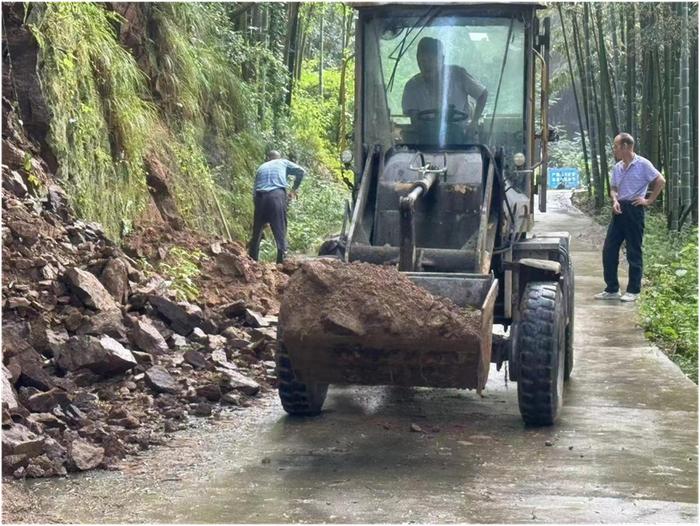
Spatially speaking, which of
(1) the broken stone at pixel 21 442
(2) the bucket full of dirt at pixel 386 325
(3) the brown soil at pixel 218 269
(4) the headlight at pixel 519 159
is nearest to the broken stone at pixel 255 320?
(3) the brown soil at pixel 218 269

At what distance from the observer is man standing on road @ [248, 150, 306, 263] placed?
1441 centimetres

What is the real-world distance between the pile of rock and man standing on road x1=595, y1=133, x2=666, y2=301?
4.09m

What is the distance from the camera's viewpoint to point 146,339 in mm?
8367

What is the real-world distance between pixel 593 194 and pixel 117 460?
2231cm

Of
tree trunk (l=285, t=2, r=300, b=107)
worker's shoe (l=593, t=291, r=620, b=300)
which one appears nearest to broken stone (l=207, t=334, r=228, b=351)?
worker's shoe (l=593, t=291, r=620, b=300)

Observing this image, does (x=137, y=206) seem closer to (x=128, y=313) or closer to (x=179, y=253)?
(x=179, y=253)

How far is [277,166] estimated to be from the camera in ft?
48.2

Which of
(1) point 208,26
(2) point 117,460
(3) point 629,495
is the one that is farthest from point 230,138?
(3) point 629,495

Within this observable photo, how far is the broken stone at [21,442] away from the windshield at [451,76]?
11.2 ft

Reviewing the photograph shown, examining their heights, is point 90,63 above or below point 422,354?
above

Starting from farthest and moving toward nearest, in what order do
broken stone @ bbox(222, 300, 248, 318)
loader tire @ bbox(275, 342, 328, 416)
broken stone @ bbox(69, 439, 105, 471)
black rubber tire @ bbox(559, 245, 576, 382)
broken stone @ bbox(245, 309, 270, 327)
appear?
1. broken stone @ bbox(222, 300, 248, 318)
2. broken stone @ bbox(245, 309, 270, 327)
3. black rubber tire @ bbox(559, 245, 576, 382)
4. loader tire @ bbox(275, 342, 328, 416)
5. broken stone @ bbox(69, 439, 105, 471)

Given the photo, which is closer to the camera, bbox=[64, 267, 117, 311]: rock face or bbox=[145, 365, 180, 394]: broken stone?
bbox=[145, 365, 180, 394]: broken stone

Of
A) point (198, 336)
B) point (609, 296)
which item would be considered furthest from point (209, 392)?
point (609, 296)

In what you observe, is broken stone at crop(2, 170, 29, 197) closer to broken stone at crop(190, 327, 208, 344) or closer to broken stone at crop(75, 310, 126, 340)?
broken stone at crop(75, 310, 126, 340)
